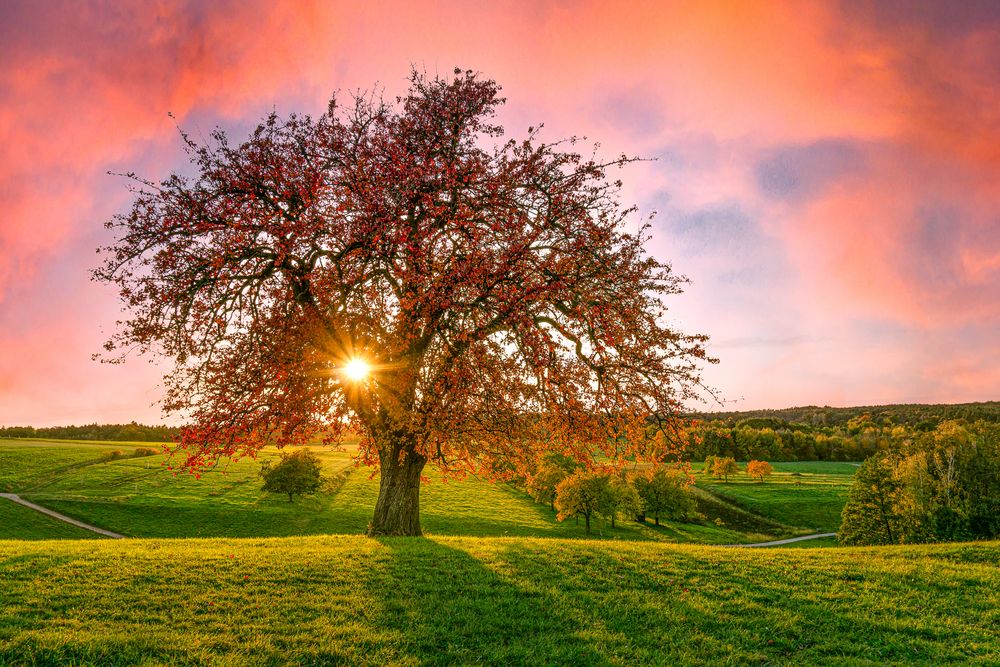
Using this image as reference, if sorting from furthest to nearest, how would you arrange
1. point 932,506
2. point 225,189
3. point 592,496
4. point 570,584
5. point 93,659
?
point 592,496, point 932,506, point 225,189, point 570,584, point 93,659

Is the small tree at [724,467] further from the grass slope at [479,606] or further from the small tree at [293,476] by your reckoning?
the grass slope at [479,606]

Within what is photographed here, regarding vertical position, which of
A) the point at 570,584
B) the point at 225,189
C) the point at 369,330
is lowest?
the point at 570,584

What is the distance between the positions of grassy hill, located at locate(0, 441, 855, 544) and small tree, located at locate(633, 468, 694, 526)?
214 cm

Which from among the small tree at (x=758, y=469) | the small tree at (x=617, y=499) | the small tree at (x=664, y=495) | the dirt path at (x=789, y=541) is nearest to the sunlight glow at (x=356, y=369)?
the small tree at (x=617, y=499)

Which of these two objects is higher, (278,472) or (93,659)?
(93,659)

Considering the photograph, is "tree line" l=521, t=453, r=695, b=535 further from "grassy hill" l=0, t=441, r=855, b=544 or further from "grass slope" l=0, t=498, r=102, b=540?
→ "grass slope" l=0, t=498, r=102, b=540

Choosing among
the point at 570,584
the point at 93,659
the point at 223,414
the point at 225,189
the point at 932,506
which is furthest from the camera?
the point at 932,506

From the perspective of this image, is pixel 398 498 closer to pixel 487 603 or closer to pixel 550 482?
pixel 487 603

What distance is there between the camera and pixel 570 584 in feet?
43.2

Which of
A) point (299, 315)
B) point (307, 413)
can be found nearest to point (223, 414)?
point (307, 413)

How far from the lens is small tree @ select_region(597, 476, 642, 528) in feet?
201

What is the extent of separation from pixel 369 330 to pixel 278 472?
52670mm

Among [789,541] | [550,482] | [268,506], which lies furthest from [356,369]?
[789,541]

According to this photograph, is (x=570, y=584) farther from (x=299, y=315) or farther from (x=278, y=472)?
(x=278, y=472)
